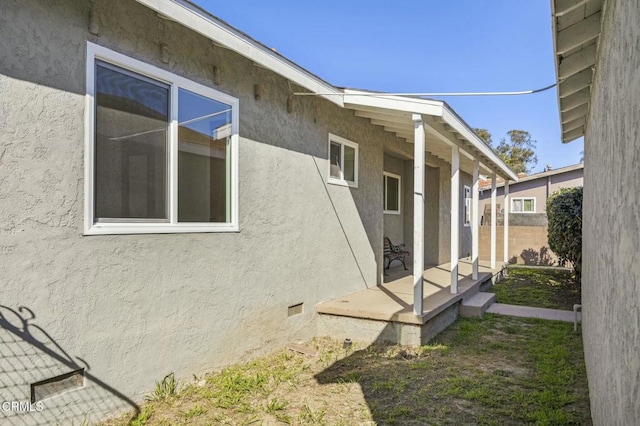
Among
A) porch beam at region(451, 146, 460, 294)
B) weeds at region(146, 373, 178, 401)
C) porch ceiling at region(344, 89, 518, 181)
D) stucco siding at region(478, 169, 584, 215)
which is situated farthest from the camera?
stucco siding at region(478, 169, 584, 215)

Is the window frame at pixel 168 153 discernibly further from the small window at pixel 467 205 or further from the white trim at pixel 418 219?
the small window at pixel 467 205

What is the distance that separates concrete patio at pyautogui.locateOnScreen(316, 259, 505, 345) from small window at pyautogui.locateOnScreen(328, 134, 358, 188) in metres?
2.07

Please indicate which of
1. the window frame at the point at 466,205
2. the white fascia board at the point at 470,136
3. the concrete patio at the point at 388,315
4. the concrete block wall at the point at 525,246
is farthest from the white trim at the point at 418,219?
the concrete block wall at the point at 525,246

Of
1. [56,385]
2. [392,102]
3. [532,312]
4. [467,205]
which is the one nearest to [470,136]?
[392,102]

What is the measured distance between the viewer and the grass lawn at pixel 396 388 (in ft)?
12.7

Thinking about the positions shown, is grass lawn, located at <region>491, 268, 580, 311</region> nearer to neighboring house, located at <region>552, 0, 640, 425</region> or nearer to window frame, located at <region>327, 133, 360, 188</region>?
window frame, located at <region>327, 133, 360, 188</region>

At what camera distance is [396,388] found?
179 inches

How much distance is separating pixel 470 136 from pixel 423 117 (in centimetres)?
217

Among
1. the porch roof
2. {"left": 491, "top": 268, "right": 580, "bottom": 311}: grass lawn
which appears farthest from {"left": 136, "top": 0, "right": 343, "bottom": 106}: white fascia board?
{"left": 491, "top": 268, "right": 580, "bottom": 311}: grass lawn

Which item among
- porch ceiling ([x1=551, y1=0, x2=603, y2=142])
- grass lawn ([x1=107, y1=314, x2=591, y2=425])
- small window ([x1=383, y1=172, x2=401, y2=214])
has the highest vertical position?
porch ceiling ([x1=551, y1=0, x2=603, y2=142])

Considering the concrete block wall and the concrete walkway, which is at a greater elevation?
the concrete block wall

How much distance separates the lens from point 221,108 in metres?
4.86

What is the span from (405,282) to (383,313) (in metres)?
2.94

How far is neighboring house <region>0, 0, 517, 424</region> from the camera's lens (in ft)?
10.2
